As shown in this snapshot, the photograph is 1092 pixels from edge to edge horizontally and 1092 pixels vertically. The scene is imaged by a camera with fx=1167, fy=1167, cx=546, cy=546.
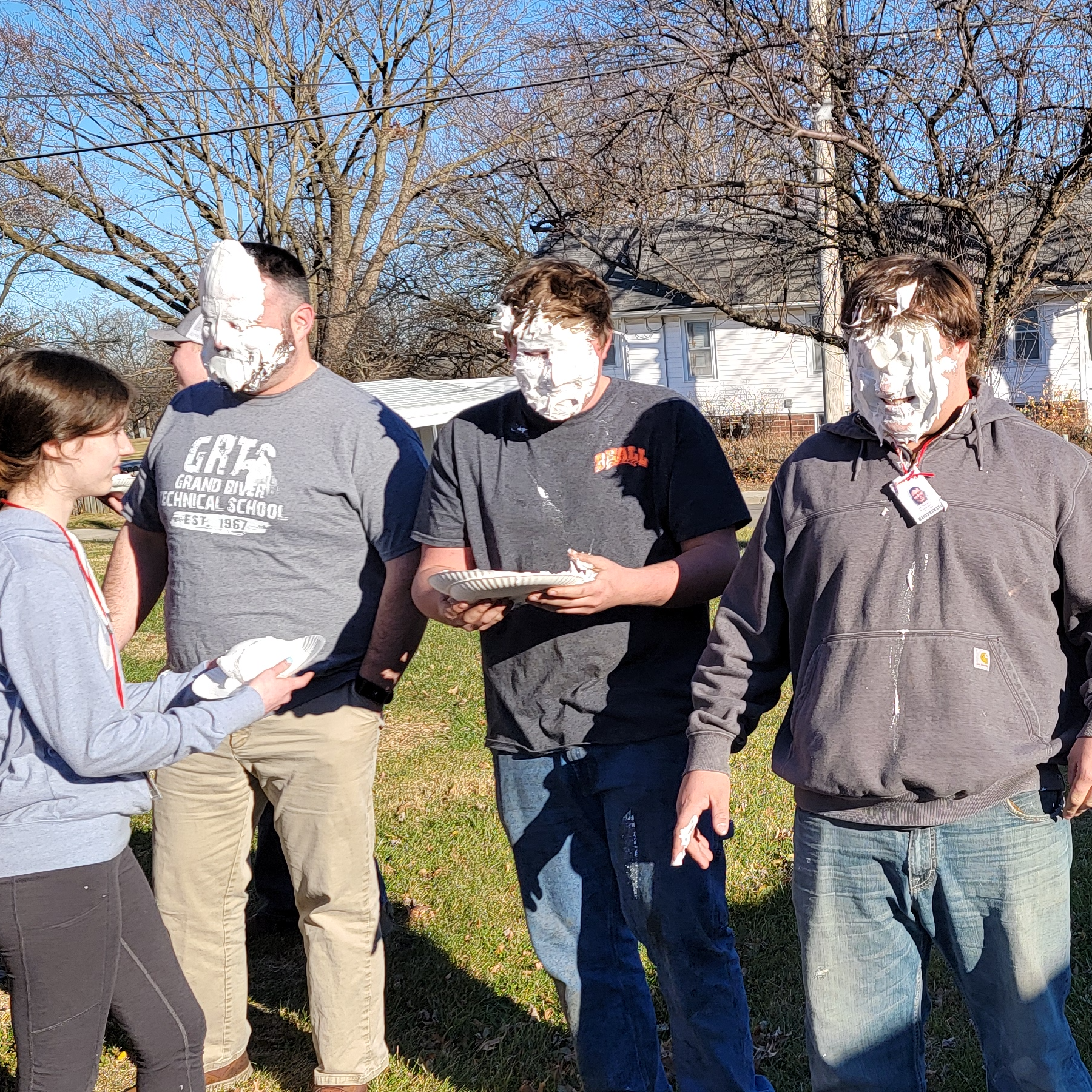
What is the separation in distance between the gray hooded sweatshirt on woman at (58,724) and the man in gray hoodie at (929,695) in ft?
4.39

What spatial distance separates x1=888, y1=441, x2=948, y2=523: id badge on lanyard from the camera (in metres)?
2.19

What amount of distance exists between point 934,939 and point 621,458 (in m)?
1.26

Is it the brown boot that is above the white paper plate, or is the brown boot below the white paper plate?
below

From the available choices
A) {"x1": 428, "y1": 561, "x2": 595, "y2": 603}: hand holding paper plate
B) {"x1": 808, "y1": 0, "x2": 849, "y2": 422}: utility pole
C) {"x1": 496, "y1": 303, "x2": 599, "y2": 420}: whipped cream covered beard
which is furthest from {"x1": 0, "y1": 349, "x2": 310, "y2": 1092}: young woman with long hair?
{"x1": 808, "y1": 0, "x2": 849, "y2": 422}: utility pole

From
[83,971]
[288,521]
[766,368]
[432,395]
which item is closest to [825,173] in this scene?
[288,521]

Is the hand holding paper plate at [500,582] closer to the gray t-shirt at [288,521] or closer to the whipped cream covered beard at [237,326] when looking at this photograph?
the gray t-shirt at [288,521]

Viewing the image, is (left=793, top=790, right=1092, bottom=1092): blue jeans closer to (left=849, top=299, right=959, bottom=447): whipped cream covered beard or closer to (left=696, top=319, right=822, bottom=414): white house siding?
(left=849, top=299, right=959, bottom=447): whipped cream covered beard

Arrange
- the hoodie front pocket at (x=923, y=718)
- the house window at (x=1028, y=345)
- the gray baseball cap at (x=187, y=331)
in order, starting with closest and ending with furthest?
the hoodie front pocket at (x=923, y=718) → the gray baseball cap at (x=187, y=331) → the house window at (x=1028, y=345)

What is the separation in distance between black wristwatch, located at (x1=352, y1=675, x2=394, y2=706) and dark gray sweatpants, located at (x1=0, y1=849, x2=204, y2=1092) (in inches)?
31.7

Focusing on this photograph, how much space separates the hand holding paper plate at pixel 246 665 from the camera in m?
2.63

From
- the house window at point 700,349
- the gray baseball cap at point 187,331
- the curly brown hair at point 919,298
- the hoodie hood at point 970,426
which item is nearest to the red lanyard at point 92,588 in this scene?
the gray baseball cap at point 187,331

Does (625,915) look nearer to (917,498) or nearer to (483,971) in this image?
(917,498)

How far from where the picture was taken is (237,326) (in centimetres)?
315

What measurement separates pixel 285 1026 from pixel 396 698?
4282 millimetres
